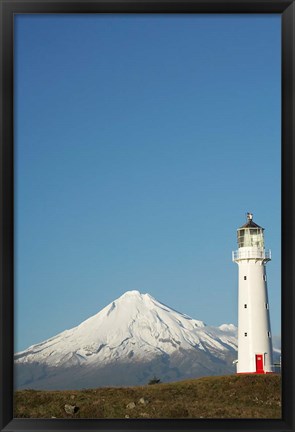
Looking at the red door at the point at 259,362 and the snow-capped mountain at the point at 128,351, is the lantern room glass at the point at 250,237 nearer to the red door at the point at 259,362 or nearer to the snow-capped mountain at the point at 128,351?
the red door at the point at 259,362

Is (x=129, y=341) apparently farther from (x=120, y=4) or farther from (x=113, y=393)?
(x=120, y=4)

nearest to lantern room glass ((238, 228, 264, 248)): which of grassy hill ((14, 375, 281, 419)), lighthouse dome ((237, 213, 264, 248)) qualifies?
lighthouse dome ((237, 213, 264, 248))

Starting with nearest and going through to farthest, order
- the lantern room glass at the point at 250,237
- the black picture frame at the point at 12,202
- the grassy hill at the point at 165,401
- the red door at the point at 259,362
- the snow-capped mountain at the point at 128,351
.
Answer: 1. the black picture frame at the point at 12,202
2. the grassy hill at the point at 165,401
3. the red door at the point at 259,362
4. the lantern room glass at the point at 250,237
5. the snow-capped mountain at the point at 128,351

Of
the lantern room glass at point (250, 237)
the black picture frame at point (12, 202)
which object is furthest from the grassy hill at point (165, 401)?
the black picture frame at point (12, 202)

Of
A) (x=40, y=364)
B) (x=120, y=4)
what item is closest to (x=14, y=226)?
(x=120, y=4)

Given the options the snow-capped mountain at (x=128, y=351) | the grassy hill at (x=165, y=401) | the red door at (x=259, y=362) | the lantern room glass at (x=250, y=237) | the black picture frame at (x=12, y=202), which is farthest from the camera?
the snow-capped mountain at (x=128, y=351)

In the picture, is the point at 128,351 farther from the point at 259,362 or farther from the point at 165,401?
the point at 165,401

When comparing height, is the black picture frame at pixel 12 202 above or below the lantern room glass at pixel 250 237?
below

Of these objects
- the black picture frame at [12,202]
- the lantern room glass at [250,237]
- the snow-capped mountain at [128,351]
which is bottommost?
the snow-capped mountain at [128,351]
